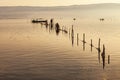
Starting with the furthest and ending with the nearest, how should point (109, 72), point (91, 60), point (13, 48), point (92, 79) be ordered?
point (13, 48)
point (91, 60)
point (109, 72)
point (92, 79)

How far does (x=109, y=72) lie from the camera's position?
32.5 m

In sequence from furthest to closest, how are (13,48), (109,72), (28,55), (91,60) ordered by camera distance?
(13,48) < (28,55) < (91,60) < (109,72)

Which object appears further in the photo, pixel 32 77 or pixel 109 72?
pixel 109 72

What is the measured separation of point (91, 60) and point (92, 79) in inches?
358

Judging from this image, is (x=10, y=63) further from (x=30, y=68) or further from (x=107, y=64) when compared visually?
(x=107, y=64)

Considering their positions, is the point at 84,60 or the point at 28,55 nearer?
the point at 84,60

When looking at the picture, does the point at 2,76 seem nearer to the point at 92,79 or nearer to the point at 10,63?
the point at 10,63

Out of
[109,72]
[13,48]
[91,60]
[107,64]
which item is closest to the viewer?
[109,72]

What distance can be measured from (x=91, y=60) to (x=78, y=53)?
562 cm

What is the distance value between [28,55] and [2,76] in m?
12.2

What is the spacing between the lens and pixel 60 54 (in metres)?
43.3

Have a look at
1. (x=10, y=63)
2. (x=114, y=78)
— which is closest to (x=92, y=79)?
(x=114, y=78)

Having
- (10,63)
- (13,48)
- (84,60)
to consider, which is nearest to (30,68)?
(10,63)

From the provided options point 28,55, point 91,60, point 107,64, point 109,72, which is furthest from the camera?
point 28,55
